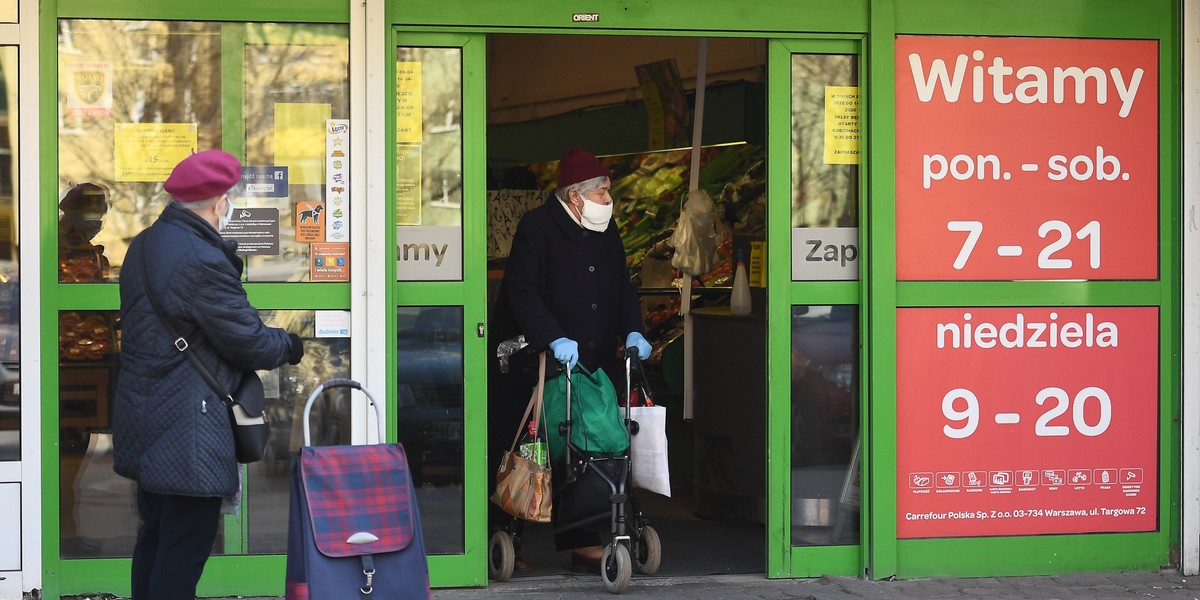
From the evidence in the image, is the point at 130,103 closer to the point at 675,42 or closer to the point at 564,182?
the point at 564,182

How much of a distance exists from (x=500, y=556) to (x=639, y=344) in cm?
110

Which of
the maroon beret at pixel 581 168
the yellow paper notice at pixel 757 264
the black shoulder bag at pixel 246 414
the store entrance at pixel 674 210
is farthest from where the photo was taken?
the yellow paper notice at pixel 757 264

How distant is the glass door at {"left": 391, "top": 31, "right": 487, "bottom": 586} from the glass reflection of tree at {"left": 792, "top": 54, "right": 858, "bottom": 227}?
53.1 inches

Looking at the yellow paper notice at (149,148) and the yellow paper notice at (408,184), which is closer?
the yellow paper notice at (149,148)

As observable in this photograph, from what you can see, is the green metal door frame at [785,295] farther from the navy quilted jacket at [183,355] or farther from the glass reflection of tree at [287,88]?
the navy quilted jacket at [183,355]

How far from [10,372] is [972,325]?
3.96 metres

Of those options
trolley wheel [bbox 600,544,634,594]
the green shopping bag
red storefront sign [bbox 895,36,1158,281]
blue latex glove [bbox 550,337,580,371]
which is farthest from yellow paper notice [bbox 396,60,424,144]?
red storefront sign [bbox 895,36,1158,281]

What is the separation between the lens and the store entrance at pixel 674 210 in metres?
7.48

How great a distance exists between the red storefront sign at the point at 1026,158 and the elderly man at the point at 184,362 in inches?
117

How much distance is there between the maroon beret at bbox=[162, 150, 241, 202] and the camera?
447 cm

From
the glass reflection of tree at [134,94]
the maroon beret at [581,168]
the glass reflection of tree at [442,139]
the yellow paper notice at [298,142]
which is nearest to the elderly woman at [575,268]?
the maroon beret at [581,168]

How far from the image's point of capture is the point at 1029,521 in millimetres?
6297

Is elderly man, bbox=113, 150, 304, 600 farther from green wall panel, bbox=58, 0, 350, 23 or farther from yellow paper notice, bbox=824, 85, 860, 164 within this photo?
yellow paper notice, bbox=824, 85, 860, 164

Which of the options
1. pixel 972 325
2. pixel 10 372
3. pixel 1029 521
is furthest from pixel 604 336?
pixel 10 372
